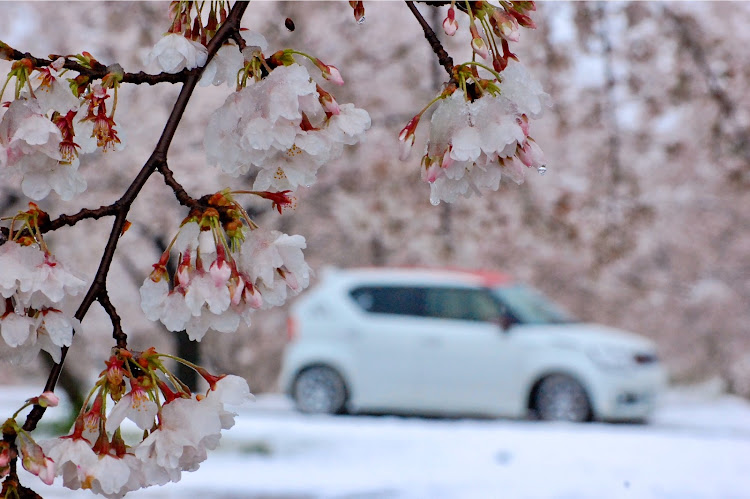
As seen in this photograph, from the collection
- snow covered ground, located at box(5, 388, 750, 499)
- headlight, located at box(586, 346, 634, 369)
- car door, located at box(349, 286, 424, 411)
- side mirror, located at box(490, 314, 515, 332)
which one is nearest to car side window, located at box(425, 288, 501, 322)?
car door, located at box(349, 286, 424, 411)

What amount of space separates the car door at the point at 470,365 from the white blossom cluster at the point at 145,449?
7.60 metres

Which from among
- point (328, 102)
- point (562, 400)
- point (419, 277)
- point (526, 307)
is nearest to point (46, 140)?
point (328, 102)

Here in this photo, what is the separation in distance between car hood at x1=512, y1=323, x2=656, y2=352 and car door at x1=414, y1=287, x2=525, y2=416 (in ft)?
0.58

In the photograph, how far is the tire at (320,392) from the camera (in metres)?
9.32

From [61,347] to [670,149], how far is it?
7543 mm

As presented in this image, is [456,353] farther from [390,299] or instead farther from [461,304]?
[390,299]

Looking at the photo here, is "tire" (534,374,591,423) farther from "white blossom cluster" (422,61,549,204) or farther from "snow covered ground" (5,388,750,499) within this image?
"white blossom cluster" (422,61,549,204)

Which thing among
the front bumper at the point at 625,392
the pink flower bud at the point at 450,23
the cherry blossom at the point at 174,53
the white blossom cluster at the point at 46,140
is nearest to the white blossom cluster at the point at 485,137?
the pink flower bud at the point at 450,23

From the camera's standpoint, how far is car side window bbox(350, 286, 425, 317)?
30.6 feet

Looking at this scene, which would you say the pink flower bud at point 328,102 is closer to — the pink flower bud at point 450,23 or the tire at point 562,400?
the pink flower bud at point 450,23

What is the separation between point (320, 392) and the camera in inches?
368

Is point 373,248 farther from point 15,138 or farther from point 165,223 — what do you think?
point 15,138

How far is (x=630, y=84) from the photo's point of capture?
31.8 ft

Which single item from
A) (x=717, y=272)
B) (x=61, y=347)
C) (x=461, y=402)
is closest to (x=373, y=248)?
(x=717, y=272)
